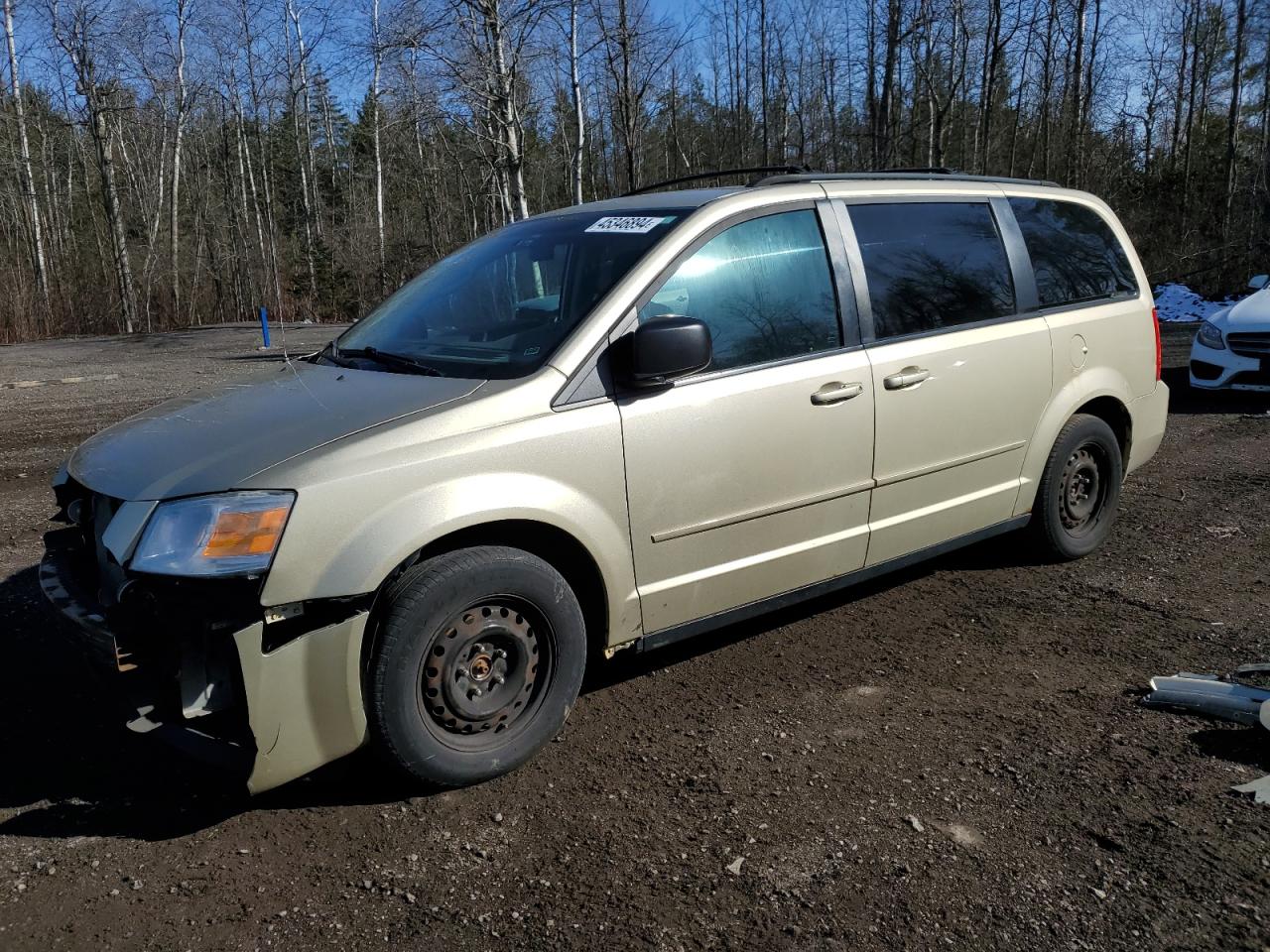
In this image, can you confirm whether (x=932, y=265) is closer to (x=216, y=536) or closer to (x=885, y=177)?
(x=885, y=177)

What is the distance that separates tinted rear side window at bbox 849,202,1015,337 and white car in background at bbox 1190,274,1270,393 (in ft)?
20.1

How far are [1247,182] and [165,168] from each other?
40.7 m

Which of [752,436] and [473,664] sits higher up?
[752,436]

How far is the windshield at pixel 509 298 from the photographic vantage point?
11.4 ft

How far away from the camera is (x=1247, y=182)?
2788 centimetres

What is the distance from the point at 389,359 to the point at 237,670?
1431 mm

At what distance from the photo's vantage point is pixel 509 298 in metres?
3.85

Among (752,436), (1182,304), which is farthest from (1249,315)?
(1182,304)

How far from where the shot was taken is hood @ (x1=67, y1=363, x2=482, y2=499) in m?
2.86

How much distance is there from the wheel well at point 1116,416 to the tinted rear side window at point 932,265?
0.90m

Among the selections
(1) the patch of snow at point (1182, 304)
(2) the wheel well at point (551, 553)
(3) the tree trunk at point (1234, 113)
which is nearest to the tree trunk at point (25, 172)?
(1) the patch of snow at point (1182, 304)

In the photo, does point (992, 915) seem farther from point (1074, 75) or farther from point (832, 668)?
point (1074, 75)

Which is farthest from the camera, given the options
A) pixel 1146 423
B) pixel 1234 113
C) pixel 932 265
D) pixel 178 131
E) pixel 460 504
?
pixel 178 131

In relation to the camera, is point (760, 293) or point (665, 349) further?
point (760, 293)
